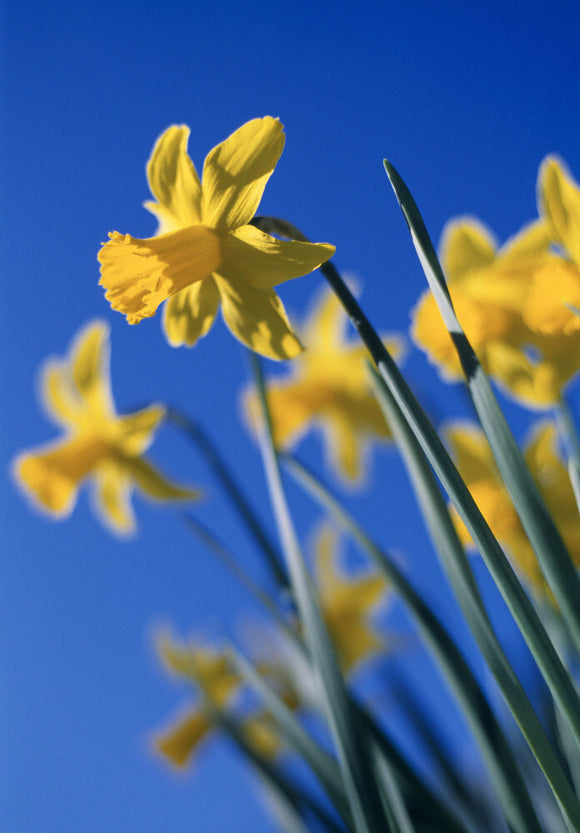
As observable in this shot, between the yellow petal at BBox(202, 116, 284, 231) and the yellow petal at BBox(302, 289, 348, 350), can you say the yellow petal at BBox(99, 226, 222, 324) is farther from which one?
the yellow petal at BBox(302, 289, 348, 350)

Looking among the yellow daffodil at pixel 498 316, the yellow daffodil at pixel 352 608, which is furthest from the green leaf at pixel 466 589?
the yellow daffodil at pixel 352 608

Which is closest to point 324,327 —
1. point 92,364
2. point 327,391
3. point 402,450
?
point 327,391

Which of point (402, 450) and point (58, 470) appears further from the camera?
point (58, 470)

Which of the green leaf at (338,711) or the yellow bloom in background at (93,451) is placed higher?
the yellow bloom in background at (93,451)

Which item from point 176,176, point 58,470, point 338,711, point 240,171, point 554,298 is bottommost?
point 338,711

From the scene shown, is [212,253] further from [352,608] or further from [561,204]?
[352,608]

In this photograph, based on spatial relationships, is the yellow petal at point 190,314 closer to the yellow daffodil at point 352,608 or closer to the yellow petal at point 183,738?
the yellow daffodil at point 352,608

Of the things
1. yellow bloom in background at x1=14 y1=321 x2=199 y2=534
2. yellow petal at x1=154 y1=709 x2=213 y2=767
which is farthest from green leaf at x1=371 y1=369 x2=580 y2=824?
yellow petal at x1=154 y1=709 x2=213 y2=767
